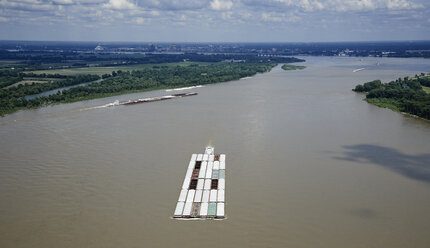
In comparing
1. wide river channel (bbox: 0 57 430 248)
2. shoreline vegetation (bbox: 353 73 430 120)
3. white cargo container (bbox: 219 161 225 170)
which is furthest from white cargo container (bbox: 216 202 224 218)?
shoreline vegetation (bbox: 353 73 430 120)

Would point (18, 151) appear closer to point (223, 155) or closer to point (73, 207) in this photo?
point (73, 207)

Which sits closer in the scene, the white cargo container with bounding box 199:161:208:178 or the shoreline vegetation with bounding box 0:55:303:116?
the white cargo container with bounding box 199:161:208:178

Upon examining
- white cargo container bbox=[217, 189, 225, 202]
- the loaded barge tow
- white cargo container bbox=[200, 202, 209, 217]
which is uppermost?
the loaded barge tow

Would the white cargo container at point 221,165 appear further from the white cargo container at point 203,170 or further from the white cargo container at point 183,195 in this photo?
the white cargo container at point 183,195

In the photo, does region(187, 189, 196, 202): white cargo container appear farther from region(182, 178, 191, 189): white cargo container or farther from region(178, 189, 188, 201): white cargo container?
region(182, 178, 191, 189): white cargo container

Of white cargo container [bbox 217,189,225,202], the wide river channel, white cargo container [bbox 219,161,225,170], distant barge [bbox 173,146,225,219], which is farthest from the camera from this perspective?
white cargo container [bbox 219,161,225,170]

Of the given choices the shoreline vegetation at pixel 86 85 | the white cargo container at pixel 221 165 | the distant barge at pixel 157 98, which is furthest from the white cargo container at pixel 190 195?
the shoreline vegetation at pixel 86 85

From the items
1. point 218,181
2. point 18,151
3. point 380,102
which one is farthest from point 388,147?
point 18,151

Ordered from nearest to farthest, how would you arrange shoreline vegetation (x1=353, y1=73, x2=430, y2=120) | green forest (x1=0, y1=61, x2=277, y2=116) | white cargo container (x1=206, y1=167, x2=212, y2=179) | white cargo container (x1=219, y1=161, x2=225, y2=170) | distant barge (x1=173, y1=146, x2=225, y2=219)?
distant barge (x1=173, y1=146, x2=225, y2=219), white cargo container (x1=206, y1=167, x2=212, y2=179), white cargo container (x1=219, y1=161, x2=225, y2=170), shoreline vegetation (x1=353, y1=73, x2=430, y2=120), green forest (x1=0, y1=61, x2=277, y2=116)
